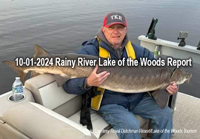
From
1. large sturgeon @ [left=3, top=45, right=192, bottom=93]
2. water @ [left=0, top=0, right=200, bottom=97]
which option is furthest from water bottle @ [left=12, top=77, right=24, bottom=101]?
water @ [left=0, top=0, right=200, bottom=97]

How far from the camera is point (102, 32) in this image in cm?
300

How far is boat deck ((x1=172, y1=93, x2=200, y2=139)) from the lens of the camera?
3.53 meters

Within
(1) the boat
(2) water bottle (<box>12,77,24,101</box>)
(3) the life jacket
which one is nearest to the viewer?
(1) the boat

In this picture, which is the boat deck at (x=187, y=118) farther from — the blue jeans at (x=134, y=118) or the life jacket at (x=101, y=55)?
the life jacket at (x=101, y=55)

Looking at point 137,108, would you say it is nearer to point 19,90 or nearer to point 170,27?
point 19,90

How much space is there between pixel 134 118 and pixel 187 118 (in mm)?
1710

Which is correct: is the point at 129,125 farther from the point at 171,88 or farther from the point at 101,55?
the point at 101,55

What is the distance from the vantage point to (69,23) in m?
12.9

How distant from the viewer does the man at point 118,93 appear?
2.63 meters

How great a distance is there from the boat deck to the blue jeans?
808mm

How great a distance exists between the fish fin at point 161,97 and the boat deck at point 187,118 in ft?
2.97

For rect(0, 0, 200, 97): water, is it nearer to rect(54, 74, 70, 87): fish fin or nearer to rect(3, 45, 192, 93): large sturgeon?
rect(3, 45, 192, 93): large sturgeon

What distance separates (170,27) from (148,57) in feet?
32.4

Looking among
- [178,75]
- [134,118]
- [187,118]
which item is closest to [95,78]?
[134,118]
